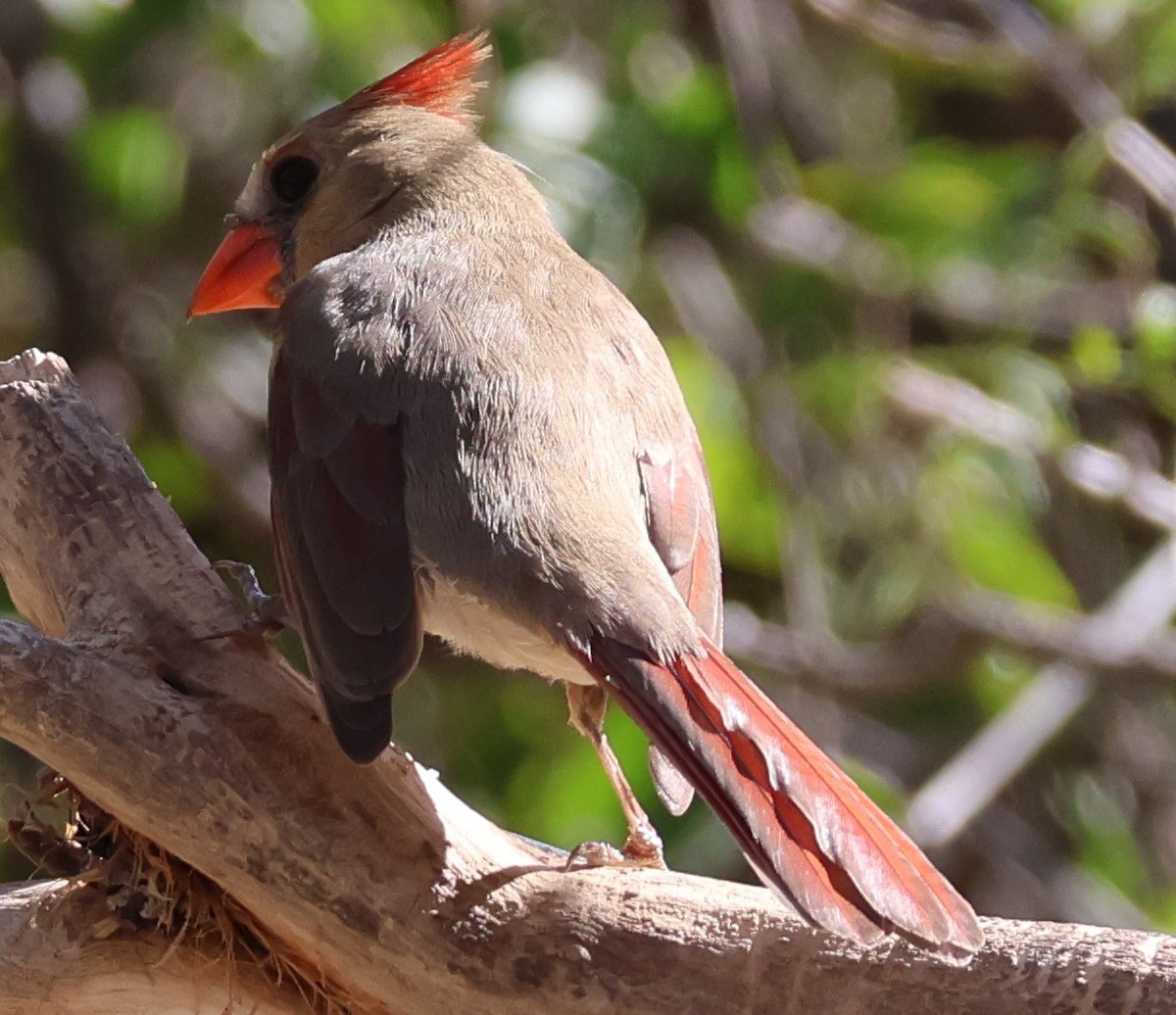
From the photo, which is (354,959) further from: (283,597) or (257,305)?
(257,305)

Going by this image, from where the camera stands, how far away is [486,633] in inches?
110

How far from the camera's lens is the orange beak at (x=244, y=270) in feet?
12.4

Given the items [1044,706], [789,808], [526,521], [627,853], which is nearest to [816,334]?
[1044,706]

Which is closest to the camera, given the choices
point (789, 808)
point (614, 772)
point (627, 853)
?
point (789, 808)

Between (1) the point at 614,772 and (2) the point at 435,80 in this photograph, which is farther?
(2) the point at 435,80

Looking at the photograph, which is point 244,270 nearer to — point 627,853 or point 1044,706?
point 627,853

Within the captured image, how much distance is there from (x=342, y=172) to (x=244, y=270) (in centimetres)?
31

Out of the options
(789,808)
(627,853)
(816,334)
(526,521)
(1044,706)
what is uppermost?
(526,521)

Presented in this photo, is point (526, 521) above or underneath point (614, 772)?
above

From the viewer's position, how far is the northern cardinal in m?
2.32

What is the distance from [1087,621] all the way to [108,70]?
2847 millimetres

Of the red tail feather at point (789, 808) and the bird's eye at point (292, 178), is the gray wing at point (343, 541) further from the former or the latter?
the bird's eye at point (292, 178)

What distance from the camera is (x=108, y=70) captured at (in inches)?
183

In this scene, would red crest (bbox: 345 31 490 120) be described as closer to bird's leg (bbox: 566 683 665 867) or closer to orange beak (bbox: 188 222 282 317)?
orange beak (bbox: 188 222 282 317)
